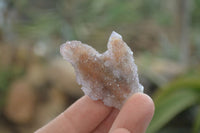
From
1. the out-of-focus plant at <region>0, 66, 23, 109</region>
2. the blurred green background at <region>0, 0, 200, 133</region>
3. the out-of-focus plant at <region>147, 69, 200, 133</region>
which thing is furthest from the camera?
the out-of-focus plant at <region>0, 66, 23, 109</region>

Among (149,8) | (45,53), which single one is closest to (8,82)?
(45,53)

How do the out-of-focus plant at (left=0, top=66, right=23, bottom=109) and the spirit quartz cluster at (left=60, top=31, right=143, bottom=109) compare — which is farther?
the out-of-focus plant at (left=0, top=66, right=23, bottom=109)

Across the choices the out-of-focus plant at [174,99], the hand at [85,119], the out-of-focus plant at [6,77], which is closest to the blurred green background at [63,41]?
the out-of-focus plant at [6,77]

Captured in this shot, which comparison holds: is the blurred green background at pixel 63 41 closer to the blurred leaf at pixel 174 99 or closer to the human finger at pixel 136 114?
the blurred leaf at pixel 174 99

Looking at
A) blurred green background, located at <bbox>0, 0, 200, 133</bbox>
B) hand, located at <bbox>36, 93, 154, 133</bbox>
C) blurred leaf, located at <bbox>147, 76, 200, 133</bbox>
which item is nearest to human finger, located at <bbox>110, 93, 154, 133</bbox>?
hand, located at <bbox>36, 93, 154, 133</bbox>

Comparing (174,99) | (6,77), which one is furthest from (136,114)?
(6,77)

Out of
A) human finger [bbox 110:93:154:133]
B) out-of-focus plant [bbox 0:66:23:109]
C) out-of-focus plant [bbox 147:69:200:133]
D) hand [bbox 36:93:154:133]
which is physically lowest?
out-of-focus plant [bbox 0:66:23:109]

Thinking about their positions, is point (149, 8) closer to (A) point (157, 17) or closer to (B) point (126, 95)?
(A) point (157, 17)

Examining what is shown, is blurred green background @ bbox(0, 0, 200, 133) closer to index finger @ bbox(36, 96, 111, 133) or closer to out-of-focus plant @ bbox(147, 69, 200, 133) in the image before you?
out-of-focus plant @ bbox(147, 69, 200, 133)
